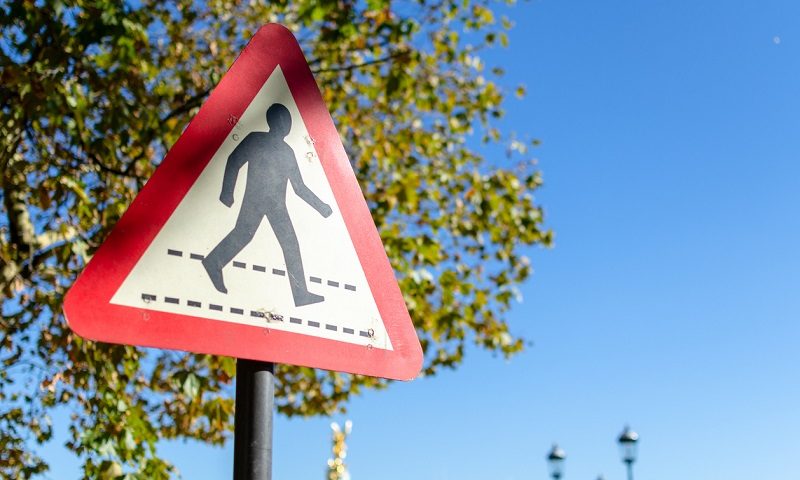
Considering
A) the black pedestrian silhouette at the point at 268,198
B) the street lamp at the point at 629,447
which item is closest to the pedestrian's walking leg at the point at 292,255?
the black pedestrian silhouette at the point at 268,198

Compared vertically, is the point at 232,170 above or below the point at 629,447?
below

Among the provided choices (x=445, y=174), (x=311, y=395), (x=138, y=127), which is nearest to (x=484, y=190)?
(x=445, y=174)

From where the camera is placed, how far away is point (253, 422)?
5.17ft

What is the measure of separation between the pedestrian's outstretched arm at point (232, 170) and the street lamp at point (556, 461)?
18669 millimetres

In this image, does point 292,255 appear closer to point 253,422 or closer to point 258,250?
point 258,250

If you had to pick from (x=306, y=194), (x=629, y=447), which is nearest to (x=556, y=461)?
(x=629, y=447)

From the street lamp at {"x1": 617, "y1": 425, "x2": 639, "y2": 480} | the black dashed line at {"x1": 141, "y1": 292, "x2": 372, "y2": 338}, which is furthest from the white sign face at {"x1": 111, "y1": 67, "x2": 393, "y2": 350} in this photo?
the street lamp at {"x1": 617, "y1": 425, "x2": 639, "y2": 480}

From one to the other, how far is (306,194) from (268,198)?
10 cm

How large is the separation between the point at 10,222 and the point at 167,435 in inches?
95.0

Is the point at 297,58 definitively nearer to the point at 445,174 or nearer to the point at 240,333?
the point at 240,333

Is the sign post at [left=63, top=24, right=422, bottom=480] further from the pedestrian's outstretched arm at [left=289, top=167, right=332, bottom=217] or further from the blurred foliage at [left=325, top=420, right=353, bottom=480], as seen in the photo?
the blurred foliage at [left=325, top=420, right=353, bottom=480]

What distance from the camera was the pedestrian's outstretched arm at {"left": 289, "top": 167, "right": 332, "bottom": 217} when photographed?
1.80 meters

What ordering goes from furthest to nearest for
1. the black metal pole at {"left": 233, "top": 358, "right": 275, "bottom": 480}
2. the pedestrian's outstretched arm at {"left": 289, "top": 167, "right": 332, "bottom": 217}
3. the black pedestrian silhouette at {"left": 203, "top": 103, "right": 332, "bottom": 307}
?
the pedestrian's outstretched arm at {"left": 289, "top": 167, "right": 332, "bottom": 217} → the black pedestrian silhouette at {"left": 203, "top": 103, "right": 332, "bottom": 307} → the black metal pole at {"left": 233, "top": 358, "right": 275, "bottom": 480}

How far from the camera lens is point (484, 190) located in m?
8.07
